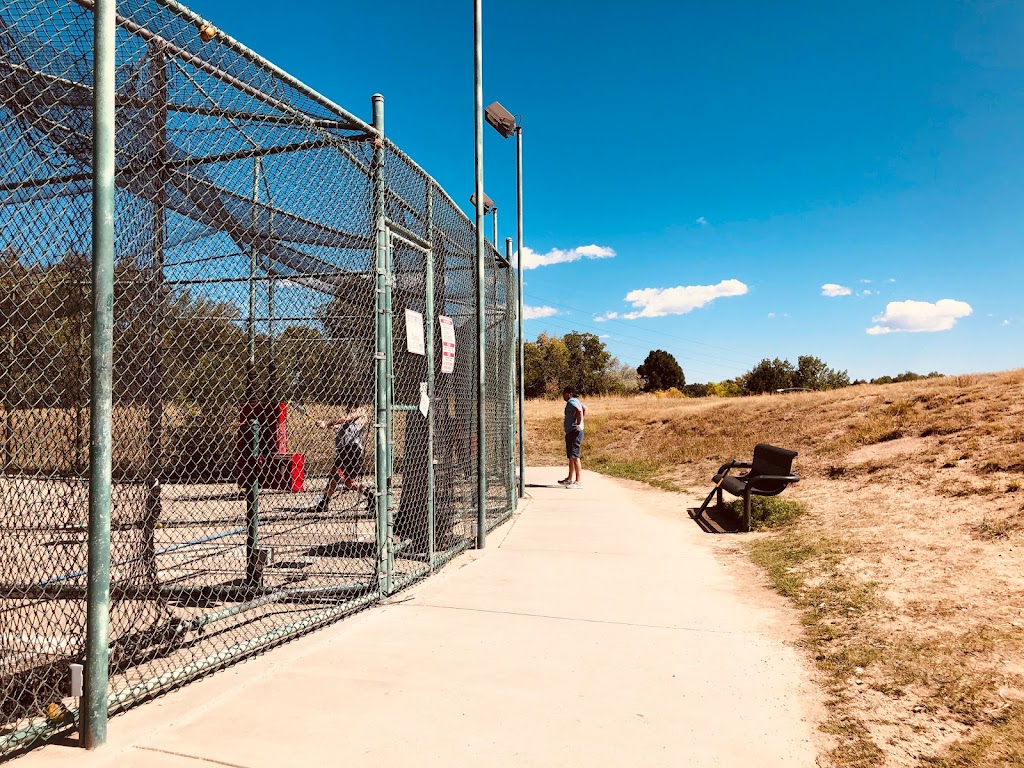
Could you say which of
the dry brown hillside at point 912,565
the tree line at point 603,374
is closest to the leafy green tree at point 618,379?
the tree line at point 603,374

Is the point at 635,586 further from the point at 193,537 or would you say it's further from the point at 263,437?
the point at 193,537

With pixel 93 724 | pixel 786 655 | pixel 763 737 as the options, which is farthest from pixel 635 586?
pixel 93 724

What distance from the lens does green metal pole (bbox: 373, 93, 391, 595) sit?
5.00 m

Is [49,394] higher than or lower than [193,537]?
higher

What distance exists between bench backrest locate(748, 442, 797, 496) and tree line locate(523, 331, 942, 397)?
6860 cm

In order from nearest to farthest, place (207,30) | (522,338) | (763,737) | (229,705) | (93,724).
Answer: (93,724)
(763,737)
(229,705)
(207,30)
(522,338)

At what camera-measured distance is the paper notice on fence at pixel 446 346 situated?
6.48 meters

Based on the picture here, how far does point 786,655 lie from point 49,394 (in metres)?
4.43

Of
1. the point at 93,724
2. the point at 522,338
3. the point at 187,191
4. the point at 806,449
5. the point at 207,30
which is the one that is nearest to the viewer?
the point at 93,724

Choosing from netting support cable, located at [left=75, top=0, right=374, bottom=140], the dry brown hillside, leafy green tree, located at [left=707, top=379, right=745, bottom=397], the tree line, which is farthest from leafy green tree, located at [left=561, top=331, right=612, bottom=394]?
netting support cable, located at [left=75, top=0, right=374, bottom=140]

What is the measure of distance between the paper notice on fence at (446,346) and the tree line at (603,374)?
71120 mm

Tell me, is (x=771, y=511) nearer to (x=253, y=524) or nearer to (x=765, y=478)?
(x=765, y=478)

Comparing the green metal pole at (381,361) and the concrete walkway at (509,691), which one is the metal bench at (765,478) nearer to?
the concrete walkway at (509,691)

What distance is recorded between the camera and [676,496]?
39.5 ft
